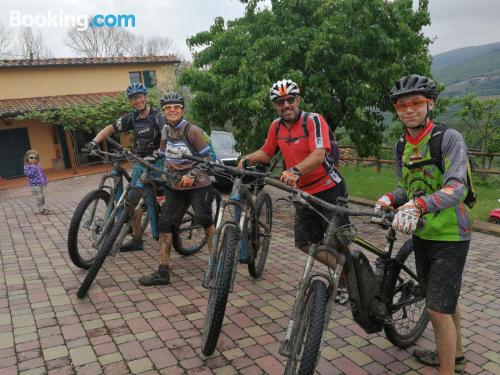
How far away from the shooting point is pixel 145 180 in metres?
4.72

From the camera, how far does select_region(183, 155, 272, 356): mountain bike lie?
323 centimetres

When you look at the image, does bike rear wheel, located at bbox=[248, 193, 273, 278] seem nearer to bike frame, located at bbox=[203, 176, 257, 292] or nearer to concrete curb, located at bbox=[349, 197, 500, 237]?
bike frame, located at bbox=[203, 176, 257, 292]

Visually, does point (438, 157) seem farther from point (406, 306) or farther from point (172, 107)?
point (172, 107)

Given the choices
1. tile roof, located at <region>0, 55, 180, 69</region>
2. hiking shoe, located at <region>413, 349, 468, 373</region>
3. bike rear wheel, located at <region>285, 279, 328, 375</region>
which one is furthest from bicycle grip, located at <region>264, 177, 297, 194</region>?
tile roof, located at <region>0, 55, 180, 69</region>

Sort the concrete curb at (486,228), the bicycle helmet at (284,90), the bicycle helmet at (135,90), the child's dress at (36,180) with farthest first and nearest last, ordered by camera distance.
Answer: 1. the child's dress at (36,180)
2. the concrete curb at (486,228)
3. the bicycle helmet at (135,90)
4. the bicycle helmet at (284,90)

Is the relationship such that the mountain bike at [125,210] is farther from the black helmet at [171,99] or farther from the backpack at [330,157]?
the backpack at [330,157]

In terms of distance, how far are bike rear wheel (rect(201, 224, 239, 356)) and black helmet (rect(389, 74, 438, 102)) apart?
67.1 inches

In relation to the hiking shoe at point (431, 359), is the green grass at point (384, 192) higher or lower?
lower

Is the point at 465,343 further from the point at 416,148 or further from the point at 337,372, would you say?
the point at 416,148

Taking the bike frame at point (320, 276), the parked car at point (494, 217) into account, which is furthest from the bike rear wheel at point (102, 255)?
the parked car at point (494, 217)

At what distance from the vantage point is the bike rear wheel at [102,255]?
4164 millimetres

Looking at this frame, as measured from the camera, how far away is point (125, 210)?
4547 mm

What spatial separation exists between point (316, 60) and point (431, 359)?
250 inches

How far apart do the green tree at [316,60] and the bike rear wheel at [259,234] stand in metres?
3.11
